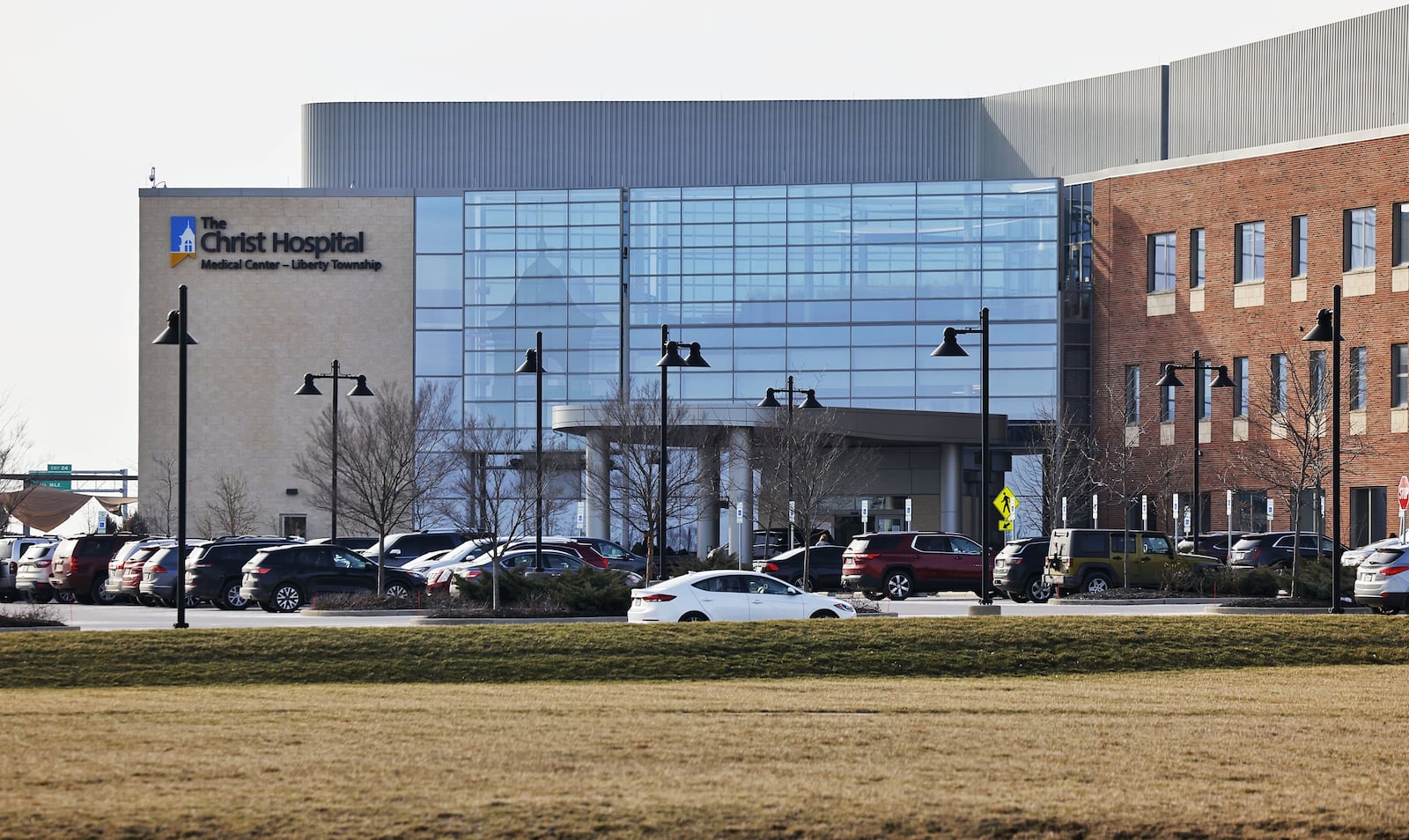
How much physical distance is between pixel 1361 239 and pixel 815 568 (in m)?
28.4

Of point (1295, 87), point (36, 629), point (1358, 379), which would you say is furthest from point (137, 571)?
point (1295, 87)

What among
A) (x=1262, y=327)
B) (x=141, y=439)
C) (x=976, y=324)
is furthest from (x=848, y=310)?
(x=141, y=439)

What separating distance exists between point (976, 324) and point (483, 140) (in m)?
24.6

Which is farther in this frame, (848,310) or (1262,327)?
(848,310)

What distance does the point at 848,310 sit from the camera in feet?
237

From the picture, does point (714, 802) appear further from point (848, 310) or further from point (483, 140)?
point (483, 140)

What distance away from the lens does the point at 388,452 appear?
174 ft

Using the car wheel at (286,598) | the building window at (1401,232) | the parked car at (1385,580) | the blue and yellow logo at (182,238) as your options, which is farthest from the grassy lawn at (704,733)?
the blue and yellow logo at (182,238)

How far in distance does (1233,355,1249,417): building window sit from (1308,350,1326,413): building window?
6.10m

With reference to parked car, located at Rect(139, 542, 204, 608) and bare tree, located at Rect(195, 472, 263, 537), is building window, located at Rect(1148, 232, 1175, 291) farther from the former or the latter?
parked car, located at Rect(139, 542, 204, 608)

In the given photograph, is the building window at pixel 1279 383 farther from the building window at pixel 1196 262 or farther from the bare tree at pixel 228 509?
the bare tree at pixel 228 509

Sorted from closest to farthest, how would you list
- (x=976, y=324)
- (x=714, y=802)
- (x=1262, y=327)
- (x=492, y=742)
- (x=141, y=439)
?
(x=714, y=802), (x=492, y=742), (x=1262, y=327), (x=976, y=324), (x=141, y=439)

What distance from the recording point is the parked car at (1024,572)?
39.2 meters

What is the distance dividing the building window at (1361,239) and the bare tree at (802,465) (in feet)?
61.0
